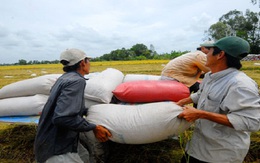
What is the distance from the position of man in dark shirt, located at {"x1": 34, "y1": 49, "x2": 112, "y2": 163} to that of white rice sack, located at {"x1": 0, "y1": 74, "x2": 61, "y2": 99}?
1050mm

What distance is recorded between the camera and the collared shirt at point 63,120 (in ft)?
5.37

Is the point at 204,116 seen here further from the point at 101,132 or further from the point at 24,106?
the point at 24,106

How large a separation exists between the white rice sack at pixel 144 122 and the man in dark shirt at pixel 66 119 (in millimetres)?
93

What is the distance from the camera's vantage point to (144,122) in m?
1.87

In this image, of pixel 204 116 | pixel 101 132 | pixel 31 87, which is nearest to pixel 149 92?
pixel 101 132

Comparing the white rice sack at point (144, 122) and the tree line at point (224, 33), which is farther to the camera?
the tree line at point (224, 33)

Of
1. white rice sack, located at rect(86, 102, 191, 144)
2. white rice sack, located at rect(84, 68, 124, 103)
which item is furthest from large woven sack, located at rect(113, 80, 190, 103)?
white rice sack, located at rect(86, 102, 191, 144)

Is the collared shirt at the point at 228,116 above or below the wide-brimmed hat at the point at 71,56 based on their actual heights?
below

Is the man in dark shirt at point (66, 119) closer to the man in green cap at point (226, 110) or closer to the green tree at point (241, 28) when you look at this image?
the man in green cap at point (226, 110)

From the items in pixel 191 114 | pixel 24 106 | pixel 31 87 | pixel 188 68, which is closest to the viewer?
pixel 191 114

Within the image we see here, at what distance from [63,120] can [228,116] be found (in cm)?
109

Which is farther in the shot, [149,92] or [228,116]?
[149,92]

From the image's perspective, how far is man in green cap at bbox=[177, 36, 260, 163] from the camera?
1.51 m

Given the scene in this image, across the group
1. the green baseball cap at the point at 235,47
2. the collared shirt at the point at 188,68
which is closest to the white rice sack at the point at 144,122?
the green baseball cap at the point at 235,47
